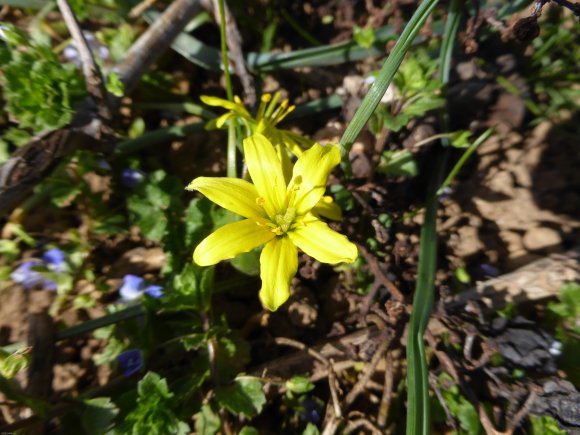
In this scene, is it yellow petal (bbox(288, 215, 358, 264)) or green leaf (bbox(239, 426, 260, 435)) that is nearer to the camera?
yellow petal (bbox(288, 215, 358, 264))

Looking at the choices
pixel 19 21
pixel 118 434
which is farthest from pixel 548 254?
pixel 19 21

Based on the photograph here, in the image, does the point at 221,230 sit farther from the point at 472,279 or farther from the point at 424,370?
the point at 472,279

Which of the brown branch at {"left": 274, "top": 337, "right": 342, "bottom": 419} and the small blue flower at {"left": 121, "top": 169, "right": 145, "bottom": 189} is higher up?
the small blue flower at {"left": 121, "top": 169, "right": 145, "bottom": 189}

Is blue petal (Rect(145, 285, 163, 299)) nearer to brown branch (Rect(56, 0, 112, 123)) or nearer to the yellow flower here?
the yellow flower

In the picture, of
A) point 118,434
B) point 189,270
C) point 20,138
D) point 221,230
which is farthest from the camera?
point 20,138

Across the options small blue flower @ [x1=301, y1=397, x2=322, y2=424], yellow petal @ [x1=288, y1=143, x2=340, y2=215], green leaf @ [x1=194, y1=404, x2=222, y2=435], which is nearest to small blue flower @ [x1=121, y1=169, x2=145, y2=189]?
yellow petal @ [x1=288, y1=143, x2=340, y2=215]

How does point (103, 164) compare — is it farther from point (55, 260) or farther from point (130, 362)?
point (130, 362)
